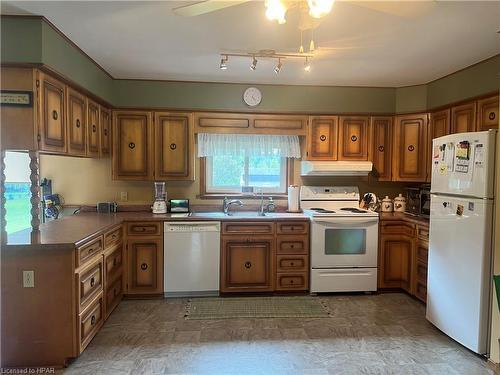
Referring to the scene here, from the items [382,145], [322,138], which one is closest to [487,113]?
[382,145]

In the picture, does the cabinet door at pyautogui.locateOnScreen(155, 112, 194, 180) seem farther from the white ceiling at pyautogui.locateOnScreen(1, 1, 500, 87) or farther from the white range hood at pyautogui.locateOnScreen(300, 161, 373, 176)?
the white range hood at pyautogui.locateOnScreen(300, 161, 373, 176)

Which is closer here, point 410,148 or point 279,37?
point 279,37

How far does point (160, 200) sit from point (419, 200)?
3.12 m

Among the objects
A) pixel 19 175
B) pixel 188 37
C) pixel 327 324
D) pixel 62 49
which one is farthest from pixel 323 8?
pixel 19 175

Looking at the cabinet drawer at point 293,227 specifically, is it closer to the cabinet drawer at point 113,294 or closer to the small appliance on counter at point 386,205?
the small appliance on counter at point 386,205

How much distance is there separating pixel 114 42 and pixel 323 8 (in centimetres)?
188

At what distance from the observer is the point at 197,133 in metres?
3.98

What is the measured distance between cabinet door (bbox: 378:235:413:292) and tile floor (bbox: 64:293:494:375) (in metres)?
0.44

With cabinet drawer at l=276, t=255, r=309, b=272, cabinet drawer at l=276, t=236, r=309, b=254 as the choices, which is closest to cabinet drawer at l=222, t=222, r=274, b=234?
cabinet drawer at l=276, t=236, r=309, b=254

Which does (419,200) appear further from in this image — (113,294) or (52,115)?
(52,115)

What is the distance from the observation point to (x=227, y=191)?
4.25m

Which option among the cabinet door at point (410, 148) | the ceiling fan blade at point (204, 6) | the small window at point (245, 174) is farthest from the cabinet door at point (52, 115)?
the cabinet door at point (410, 148)

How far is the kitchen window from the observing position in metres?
4.10

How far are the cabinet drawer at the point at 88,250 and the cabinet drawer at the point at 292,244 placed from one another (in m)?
1.80
